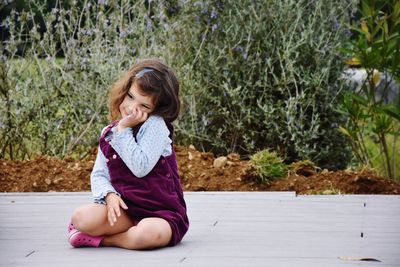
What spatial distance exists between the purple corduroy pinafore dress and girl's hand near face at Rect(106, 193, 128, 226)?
6cm

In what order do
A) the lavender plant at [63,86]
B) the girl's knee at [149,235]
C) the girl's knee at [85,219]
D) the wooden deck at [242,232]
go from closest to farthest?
1. the wooden deck at [242,232]
2. the girl's knee at [149,235]
3. the girl's knee at [85,219]
4. the lavender plant at [63,86]

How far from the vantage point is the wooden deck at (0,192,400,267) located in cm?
357

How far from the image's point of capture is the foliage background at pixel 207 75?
6.99 m

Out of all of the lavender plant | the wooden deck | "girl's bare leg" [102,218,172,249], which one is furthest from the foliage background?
"girl's bare leg" [102,218,172,249]

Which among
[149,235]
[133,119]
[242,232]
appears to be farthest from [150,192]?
[242,232]

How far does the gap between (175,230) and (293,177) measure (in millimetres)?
2193

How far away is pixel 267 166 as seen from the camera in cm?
588

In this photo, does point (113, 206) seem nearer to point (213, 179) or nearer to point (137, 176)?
point (137, 176)

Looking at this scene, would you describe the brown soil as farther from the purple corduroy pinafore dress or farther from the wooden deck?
the purple corduroy pinafore dress

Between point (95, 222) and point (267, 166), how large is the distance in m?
2.18

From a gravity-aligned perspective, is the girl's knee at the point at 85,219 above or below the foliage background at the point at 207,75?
above

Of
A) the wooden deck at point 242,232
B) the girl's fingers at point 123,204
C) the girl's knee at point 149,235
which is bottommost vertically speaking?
the wooden deck at point 242,232

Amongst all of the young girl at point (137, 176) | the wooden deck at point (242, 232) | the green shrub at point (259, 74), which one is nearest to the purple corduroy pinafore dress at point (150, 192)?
the young girl at point (137, 176)

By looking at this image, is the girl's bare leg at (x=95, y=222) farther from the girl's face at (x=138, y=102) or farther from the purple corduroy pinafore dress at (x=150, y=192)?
the girl's face at (x=138, y=102)
